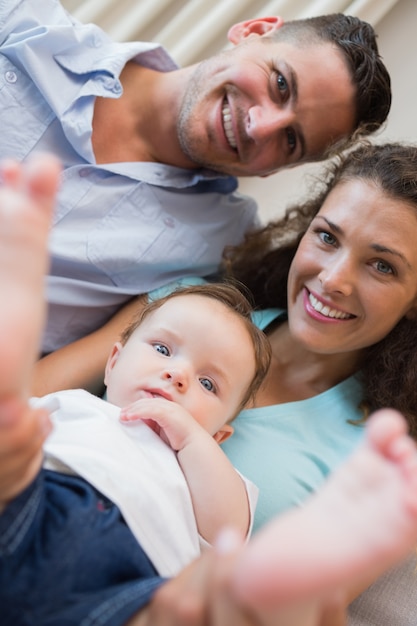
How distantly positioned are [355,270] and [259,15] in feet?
3.59

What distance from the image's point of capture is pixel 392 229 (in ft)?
4.35

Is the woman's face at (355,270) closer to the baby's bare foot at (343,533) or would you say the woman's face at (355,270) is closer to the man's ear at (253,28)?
the man's ear at (253,28)

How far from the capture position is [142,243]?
5.20 ft

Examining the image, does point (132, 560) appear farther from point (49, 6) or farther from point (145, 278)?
point (49, 6)

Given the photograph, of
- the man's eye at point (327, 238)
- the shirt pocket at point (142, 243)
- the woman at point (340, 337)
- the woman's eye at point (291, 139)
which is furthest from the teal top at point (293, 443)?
the woman's eye at point (291, 139)

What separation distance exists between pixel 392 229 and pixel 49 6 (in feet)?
3.28

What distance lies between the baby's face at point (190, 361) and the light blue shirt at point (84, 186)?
384mm

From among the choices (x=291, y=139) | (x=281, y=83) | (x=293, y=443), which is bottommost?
(x=293, y=443)

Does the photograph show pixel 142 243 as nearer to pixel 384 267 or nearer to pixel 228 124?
pixel 228 124

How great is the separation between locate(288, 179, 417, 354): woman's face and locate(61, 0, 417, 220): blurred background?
47 centimetres

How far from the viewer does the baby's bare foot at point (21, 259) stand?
1.90 ft

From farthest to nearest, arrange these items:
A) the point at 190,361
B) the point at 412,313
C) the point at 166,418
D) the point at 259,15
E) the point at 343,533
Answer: the point at 259,15 < the point at 412,313 < the point at 190,361 < the point at 166,418 < the point at 343,533

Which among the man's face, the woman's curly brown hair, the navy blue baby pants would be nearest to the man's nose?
the man's face

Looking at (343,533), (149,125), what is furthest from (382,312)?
(343,533)
